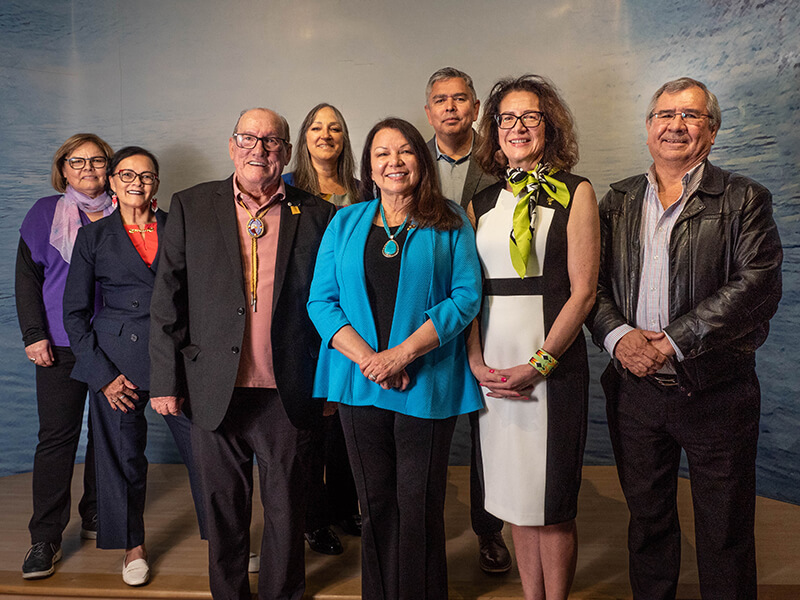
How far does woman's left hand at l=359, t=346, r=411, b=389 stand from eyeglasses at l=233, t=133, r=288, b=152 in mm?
869

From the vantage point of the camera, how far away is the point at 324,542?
9.94 ft

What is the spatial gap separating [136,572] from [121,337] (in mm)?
1010

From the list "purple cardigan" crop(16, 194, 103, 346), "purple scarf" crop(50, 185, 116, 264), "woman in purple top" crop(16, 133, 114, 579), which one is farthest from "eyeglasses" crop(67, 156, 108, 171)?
"purple cardigan" crop(16, 194, 103, 346)

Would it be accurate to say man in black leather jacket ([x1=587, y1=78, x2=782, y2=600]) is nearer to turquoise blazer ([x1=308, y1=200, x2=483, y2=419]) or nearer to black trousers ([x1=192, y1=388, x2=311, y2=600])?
turquoise blazer ([x1=308, y1=200, x2=483, y2=419])

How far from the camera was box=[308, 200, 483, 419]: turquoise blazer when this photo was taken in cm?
213

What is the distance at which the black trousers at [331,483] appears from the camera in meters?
2.95

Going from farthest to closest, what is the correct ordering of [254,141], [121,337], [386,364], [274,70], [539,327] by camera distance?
[274,70]
[121,337]
[254,141]
[539,327]
[386,364]

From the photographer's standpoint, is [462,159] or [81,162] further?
[81,162]

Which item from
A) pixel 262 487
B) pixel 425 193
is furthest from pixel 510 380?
pixel 262 487

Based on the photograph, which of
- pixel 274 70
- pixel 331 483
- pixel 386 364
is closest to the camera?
pixel 386 364

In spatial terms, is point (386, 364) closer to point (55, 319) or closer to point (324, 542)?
point (324, 542)

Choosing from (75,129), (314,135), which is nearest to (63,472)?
(314,135)

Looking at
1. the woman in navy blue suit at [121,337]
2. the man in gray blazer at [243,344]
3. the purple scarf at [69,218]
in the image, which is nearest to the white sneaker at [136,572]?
the woman in navy blue suit at [121,337]

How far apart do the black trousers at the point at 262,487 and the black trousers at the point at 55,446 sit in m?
0.91
